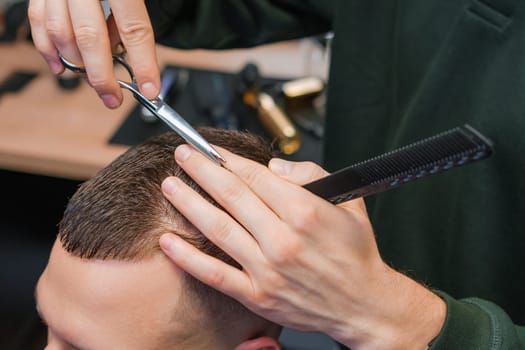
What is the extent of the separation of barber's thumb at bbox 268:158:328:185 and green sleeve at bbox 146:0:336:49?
540 millimetres

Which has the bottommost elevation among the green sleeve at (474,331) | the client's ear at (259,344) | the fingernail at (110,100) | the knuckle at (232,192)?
the client's ear at (259,344)

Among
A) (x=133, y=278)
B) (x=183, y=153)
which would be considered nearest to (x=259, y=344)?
(x=133, y=278)

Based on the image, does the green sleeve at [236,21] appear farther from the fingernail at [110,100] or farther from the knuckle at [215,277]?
the knuckle at [215,277]

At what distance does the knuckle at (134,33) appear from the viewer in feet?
2.41

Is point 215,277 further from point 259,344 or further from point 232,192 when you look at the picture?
point 259,344

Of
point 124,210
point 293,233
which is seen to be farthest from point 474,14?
point 124,210

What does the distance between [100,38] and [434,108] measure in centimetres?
53

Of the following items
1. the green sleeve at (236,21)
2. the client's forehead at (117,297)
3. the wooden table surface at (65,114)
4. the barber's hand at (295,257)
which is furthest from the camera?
the wooden table surface at (65,114)

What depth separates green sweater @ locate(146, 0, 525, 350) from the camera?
0.79m

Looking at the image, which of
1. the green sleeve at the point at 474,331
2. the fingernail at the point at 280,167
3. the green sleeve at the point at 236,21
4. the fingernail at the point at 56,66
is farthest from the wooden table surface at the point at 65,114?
the green sleeve at the point at 474,331

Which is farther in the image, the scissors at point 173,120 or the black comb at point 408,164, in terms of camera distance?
the scissors at point 173,120

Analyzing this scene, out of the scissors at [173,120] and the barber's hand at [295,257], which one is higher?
the scissors at [173,120]

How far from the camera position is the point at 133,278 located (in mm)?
710

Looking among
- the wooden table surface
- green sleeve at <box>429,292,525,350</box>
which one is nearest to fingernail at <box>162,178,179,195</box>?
green sleeve at <box>429,292,525,350</box>
